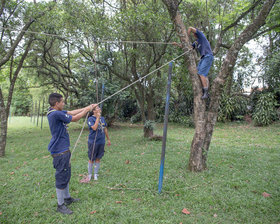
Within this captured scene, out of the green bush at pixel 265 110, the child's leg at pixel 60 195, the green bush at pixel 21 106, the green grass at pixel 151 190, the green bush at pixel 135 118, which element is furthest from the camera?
the green bush at pixel 21 106

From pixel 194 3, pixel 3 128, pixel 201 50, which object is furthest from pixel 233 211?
pixel 3 128

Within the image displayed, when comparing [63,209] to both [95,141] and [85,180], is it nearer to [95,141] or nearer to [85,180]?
[85,180]

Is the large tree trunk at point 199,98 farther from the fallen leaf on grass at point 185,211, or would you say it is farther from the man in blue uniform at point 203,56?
the fallen leaf on grass at point 185,211

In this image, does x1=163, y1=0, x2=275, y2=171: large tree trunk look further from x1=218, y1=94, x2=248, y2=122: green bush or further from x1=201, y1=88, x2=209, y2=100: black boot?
x1=218, y1=94, x2=248, y2=122: green bush

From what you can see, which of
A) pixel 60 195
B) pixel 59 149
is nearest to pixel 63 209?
pixel 60 195

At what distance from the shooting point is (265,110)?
11312 millimetres

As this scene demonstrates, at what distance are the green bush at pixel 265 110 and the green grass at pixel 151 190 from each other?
5338mm

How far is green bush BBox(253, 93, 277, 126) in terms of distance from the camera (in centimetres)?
1107

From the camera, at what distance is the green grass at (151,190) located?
3049 mm

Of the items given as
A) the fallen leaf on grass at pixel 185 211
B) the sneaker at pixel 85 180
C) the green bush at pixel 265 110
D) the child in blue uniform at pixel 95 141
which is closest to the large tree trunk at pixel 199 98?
the fallen leaf on grass at pixel 185 211

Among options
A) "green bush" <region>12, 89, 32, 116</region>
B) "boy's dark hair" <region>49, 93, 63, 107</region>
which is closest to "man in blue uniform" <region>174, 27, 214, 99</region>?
"boy's dark hair" <region>49, 93, 63, 107</region>

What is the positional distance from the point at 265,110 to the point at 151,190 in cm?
1030

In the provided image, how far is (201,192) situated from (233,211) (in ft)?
2.16

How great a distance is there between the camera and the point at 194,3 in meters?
6.81
